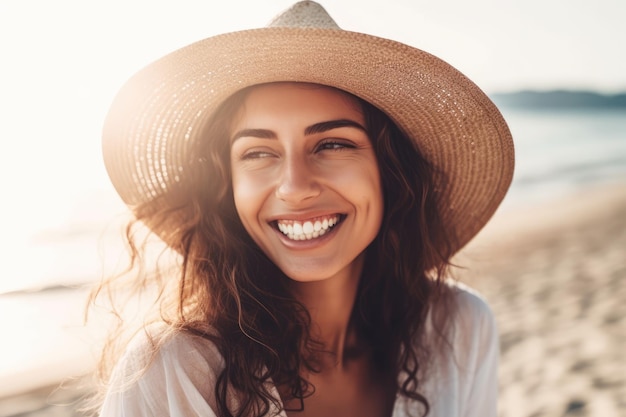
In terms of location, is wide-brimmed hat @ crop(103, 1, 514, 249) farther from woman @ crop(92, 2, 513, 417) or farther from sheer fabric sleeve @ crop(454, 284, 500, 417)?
sheer fabric sleeve @ crop(454, 284, 500, 417)

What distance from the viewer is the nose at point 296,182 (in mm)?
2047

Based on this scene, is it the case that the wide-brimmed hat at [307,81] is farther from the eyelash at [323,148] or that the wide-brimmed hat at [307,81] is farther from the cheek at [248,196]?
the cheek at [248,196]

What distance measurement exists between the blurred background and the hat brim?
109mm

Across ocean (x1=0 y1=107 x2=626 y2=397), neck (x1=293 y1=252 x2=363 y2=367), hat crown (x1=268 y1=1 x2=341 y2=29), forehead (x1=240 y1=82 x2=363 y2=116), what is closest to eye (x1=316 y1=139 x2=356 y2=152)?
forehead (x1=240 y1=82 x2=363 y2=116)

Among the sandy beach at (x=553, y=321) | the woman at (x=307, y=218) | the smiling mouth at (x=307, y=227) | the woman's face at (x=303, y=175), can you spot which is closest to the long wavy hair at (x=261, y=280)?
the woman at (x=307, y=218)

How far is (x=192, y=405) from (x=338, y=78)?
1158mm

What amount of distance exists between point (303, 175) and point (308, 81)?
0.32 metres

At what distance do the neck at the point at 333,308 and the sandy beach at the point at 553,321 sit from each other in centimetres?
64

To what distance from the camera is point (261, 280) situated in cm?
237

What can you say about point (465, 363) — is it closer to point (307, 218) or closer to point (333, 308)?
point (333, 308)

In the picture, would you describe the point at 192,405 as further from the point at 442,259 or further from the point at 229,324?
the point at 442,259

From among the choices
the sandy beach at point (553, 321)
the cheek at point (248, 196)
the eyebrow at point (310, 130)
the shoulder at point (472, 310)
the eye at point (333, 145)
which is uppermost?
the eyebrow at point (310, 130)

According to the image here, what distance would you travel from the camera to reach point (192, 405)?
202 cm

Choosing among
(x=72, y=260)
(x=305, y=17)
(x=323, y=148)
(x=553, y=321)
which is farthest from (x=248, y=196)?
(x=72, y=260)
